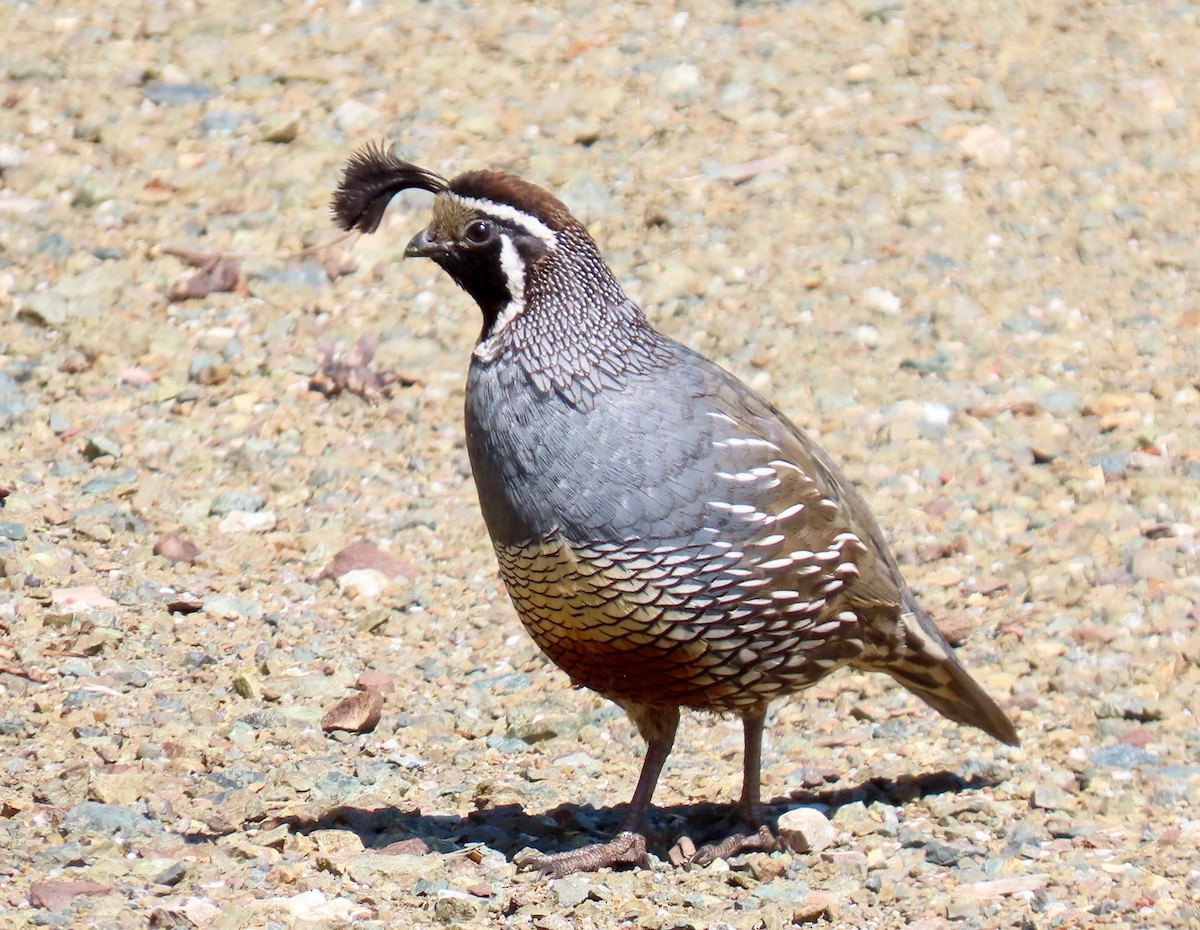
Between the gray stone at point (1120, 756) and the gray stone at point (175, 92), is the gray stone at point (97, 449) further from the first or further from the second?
the gray stone at point (1120, 756)

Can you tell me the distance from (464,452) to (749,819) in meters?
2.47

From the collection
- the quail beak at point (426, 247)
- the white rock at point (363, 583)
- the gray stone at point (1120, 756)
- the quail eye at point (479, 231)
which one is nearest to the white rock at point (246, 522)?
the white rock at point (363, 583)

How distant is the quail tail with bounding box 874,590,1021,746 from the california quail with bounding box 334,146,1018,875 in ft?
0.11

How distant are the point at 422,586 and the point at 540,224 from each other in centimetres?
186

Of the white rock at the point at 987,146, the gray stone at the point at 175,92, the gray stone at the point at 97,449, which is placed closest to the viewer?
the gray stone at the point at 97,449

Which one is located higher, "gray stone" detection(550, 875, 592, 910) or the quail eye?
the quail eye

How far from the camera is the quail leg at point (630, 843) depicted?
449 centimetres

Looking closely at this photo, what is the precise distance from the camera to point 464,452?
6.80 meters

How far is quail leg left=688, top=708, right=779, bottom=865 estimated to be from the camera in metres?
4.69

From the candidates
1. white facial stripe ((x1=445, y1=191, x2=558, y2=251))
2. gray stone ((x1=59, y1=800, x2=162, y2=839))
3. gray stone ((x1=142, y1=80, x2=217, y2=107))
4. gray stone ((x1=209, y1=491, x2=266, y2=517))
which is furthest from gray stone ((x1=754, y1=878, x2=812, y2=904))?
gray stone ((x1=142, y1=80, x2=217, y2=107))

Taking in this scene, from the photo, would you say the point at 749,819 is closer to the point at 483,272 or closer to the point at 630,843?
the point at 630,843

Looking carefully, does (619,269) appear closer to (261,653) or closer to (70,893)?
(261,653)

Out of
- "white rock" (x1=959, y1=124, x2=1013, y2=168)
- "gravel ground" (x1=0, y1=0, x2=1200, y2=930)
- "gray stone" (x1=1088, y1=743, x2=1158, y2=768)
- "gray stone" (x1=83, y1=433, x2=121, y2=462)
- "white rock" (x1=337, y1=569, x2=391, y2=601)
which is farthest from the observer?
"white rock" (x1=959, y1=124, x2=1013, y2=168)

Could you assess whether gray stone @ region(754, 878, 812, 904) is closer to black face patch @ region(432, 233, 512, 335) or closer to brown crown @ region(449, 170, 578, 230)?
black face patch @ region(432, 233, 512, 335)
